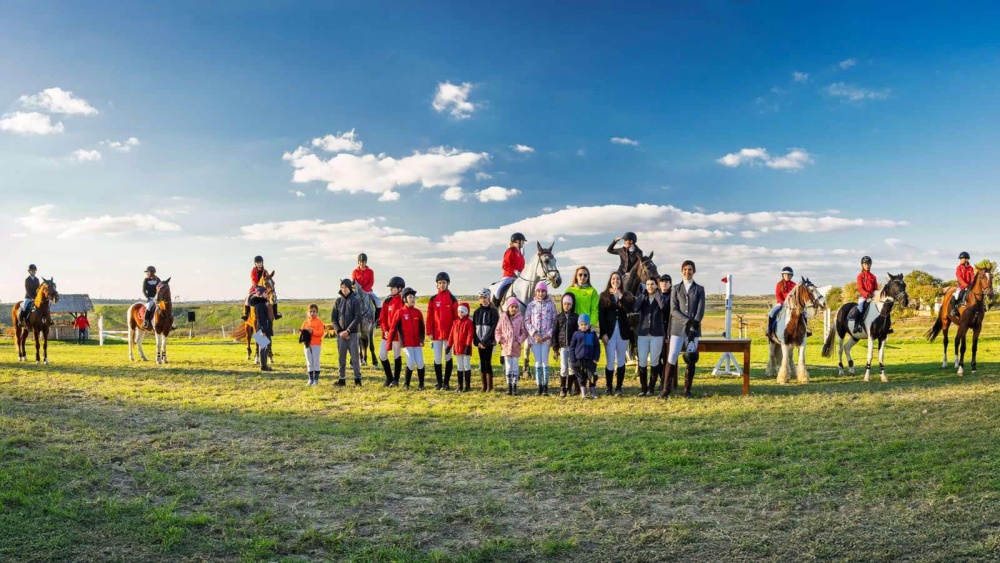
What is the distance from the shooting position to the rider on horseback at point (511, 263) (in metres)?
12.4

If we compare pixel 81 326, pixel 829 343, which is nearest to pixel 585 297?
pixel 829 343

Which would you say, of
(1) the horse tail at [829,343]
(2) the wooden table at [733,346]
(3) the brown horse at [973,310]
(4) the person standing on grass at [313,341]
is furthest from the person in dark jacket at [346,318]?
(3) the brown horse at [973,310]

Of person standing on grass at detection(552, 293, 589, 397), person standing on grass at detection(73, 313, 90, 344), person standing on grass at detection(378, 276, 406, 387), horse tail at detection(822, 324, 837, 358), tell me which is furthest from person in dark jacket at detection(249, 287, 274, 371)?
person standing on grass at detection(73, 313, 90, 344)

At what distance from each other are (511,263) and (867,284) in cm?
759

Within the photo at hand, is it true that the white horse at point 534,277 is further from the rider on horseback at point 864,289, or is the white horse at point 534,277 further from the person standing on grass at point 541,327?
the rider on horseback at point 864,289

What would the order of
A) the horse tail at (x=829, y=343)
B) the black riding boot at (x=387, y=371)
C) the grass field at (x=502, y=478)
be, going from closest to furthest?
the grass field at (x=502, y=478) < the black riding boot at (x=387, y=371) < the horse tail at (x=829, y=343)

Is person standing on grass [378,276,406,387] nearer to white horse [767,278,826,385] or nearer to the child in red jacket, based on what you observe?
the child in red jacket

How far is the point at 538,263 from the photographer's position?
1170 cm

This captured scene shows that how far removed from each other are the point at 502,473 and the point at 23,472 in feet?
14.5

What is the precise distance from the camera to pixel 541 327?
1069 cm

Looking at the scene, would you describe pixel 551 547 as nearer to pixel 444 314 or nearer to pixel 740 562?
pixel 740 562

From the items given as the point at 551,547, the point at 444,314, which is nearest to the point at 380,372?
the point at 444,314

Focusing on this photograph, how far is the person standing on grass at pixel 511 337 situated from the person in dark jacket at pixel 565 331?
68 centimetres

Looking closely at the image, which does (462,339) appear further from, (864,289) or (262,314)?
(864,289)
